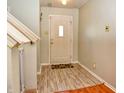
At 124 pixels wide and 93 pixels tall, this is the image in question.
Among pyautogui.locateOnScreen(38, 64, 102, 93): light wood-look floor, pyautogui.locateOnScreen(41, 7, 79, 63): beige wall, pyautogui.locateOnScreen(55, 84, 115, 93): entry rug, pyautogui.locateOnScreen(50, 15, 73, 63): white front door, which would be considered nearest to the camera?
pyautogui.locateOnScreen(55, 84, 115, 93): entry rug

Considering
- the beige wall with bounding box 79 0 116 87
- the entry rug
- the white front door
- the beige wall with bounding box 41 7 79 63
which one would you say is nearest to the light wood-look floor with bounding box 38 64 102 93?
the entry rug

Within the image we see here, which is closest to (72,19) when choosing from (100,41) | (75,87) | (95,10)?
(95,10)

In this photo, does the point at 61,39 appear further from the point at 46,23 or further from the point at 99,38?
the point at 99,38

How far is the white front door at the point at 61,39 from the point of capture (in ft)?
17.4

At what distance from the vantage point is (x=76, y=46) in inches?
222

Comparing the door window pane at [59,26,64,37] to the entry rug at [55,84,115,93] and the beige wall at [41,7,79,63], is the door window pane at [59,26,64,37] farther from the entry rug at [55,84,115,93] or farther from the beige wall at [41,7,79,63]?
the entry rug at [55,84,115,93]

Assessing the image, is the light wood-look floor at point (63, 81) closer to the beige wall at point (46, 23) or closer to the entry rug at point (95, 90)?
the entry rug at point (95, 90)

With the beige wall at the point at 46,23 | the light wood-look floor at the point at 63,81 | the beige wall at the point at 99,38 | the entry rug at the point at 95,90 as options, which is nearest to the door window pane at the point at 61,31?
the beige wall at the point at 46,23

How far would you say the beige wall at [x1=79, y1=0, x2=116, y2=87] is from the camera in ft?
9.73

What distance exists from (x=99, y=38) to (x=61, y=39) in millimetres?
2095

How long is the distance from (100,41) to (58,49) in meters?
2.21

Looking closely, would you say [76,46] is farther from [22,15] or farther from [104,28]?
[22,15]

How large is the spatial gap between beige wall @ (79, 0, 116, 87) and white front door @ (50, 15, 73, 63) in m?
0.66

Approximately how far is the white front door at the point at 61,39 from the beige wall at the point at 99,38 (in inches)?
26.1
